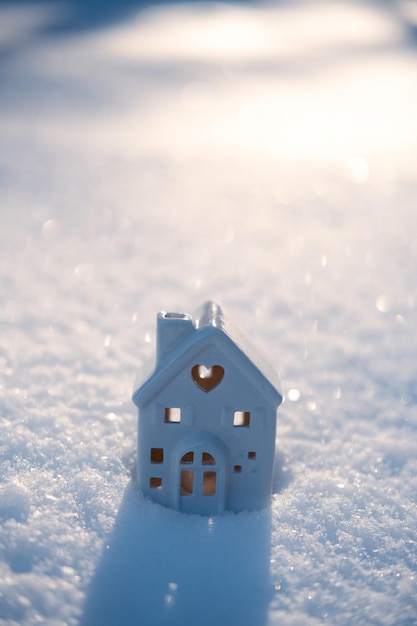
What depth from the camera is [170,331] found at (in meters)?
2.88

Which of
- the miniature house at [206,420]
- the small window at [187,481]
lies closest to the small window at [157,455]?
the miniature house at [206,420]

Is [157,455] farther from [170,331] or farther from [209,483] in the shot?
[170,331]

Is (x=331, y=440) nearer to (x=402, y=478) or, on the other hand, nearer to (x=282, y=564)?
(x=402, y=478)

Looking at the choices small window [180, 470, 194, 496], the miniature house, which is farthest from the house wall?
small window [180, 470, 194, 496]

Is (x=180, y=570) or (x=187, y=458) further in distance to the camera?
(x=187, y=458)

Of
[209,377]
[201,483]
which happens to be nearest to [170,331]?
[209,377]

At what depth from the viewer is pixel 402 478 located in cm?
337

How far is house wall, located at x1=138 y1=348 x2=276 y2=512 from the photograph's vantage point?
2.88 m

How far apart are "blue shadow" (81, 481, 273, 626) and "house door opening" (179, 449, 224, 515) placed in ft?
0.14

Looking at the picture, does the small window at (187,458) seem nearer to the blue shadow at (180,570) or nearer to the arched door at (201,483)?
the arched door at (201,483)

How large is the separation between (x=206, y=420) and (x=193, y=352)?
0.30 metres

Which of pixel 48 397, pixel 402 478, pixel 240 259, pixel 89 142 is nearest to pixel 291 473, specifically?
pixel 402 478

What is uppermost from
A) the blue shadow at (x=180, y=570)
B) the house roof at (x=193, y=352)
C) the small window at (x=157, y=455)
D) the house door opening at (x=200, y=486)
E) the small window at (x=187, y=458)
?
the house roof at (x=193, y=352)

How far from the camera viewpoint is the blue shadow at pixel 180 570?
2650 mm
